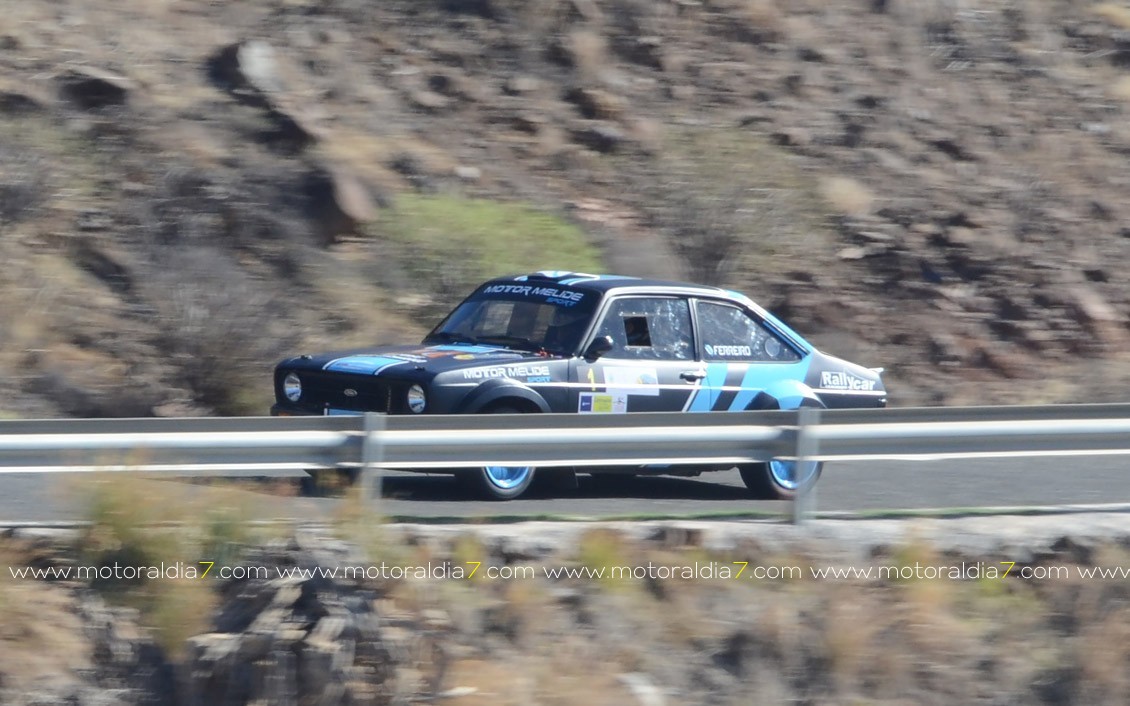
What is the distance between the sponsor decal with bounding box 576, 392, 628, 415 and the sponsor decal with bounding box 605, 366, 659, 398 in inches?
1.7

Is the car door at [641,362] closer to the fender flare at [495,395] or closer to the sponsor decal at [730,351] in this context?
the sponsor decal at [730,351]

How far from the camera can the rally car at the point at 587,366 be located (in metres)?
8.85

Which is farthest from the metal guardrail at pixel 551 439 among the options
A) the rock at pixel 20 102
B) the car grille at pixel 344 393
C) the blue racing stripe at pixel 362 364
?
the rock at pixel 20 102

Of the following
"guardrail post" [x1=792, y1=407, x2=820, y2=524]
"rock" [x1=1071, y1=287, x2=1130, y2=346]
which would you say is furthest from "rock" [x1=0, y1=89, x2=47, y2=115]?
"rock" [x1=1071, y1=287, x2=1130, y2=346]

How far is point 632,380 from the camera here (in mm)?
9570

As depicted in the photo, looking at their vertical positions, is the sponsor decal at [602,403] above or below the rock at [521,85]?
below

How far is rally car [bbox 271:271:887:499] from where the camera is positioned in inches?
348

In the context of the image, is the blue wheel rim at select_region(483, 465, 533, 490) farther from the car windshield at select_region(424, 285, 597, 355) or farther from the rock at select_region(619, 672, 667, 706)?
the rock at select_region(619, 672, 667, 706)

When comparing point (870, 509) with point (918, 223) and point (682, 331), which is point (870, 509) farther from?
point (918, 223)

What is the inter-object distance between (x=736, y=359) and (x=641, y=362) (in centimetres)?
82

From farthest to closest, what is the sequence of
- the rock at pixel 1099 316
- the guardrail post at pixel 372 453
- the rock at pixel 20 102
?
the rock at pixel 1099 316, the rock at pixel 20 102, the guardrail post at pixel 372 453

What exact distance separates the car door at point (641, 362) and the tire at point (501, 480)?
25.1 inches

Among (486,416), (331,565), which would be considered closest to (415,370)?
(486,416)

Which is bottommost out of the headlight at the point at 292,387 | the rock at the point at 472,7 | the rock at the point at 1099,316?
the rock at the point at 1099,316
